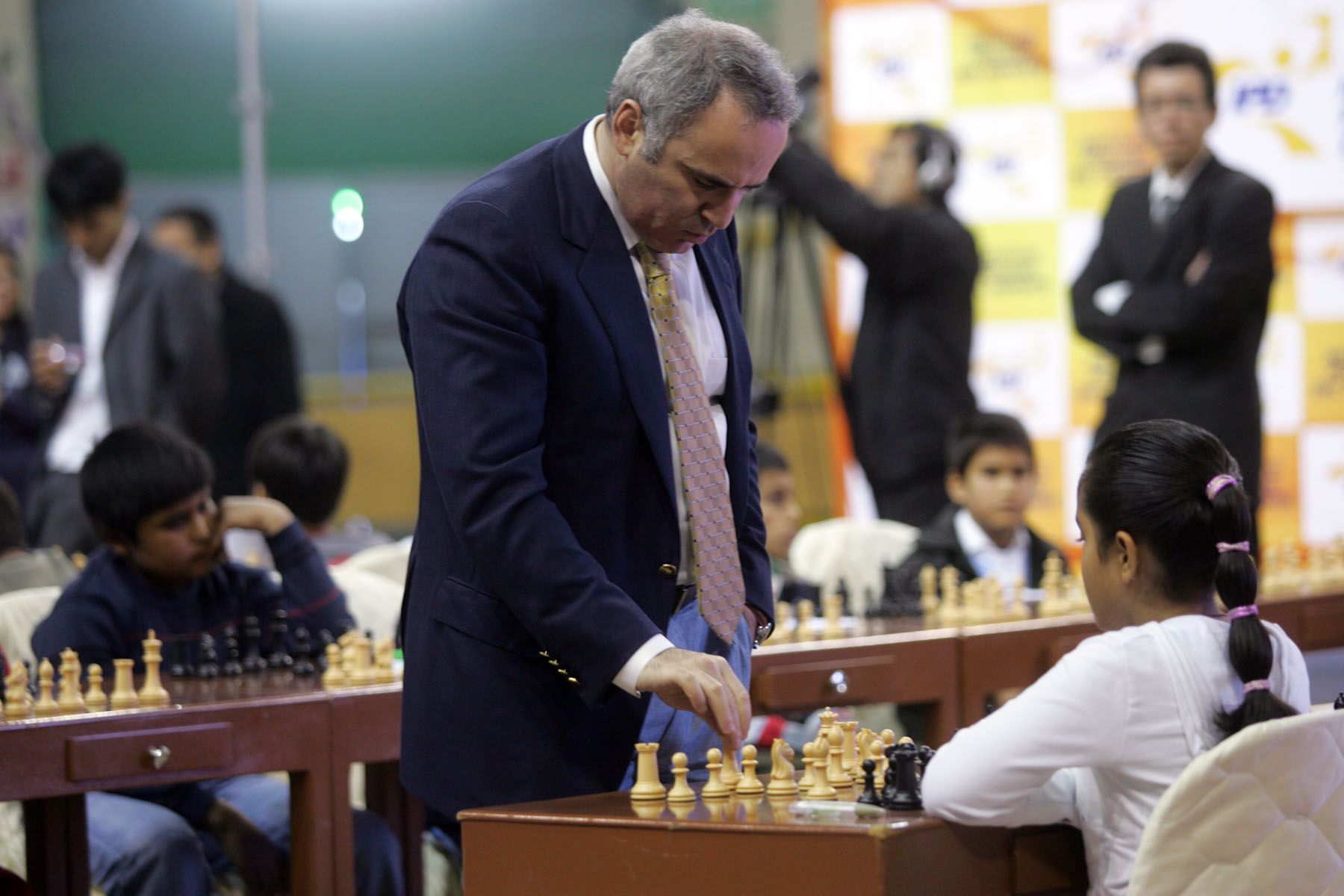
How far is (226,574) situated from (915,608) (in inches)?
50.5

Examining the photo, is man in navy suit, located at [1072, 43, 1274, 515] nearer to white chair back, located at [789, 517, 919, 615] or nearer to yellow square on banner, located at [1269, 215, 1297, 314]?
white chair back, located at [789, 517, 919, 615]

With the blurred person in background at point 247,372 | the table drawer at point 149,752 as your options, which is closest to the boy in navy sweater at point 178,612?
the table drawer at point 149,752

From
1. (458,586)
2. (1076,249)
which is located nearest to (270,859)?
(458,586)

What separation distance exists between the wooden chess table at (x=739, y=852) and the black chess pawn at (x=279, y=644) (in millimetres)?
1100

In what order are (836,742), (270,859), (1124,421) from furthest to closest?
(1124,421), (270,859), (836,742)

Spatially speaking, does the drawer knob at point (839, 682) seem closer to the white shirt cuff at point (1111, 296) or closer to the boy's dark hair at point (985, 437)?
the boy's dark hair at point (985, 437)

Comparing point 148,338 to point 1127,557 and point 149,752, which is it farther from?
point 1127,557

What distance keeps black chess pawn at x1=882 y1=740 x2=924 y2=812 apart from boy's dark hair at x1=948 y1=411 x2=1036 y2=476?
2544 mm

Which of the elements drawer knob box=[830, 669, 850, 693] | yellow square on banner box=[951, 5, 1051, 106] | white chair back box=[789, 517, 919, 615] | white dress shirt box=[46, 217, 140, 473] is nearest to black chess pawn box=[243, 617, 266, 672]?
drawer knob box=[830, 669, 850, 693]

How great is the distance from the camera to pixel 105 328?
5.11 meters

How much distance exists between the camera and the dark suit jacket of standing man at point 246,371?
6.42 m

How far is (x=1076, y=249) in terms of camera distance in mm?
6449

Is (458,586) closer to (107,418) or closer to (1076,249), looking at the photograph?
(107,418)

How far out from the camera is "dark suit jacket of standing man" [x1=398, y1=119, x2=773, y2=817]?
6.20ft
